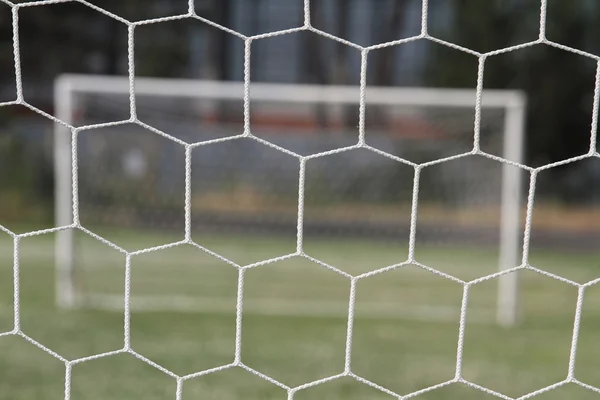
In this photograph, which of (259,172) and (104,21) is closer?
(259,172)

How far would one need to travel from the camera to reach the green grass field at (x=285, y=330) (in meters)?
1.87

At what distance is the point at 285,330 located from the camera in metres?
2.60

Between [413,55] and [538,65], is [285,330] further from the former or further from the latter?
[538,65]

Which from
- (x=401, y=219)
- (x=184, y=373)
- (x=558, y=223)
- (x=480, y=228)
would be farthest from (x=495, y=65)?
(x=184, y=373)

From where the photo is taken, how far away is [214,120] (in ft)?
13.3

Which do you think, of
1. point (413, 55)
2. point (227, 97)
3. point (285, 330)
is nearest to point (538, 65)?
point (413, 55)

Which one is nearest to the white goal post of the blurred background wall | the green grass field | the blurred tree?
the green grass field

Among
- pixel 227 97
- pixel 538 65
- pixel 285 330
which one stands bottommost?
pixel 538 65

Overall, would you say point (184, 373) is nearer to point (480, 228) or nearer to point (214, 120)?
point (214, 120)

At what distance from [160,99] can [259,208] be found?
0.92 m

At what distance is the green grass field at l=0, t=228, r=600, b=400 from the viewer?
6.14ft

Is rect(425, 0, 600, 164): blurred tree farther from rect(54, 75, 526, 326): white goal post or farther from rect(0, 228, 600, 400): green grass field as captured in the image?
rect(54, 75, 526, 326): white goal post

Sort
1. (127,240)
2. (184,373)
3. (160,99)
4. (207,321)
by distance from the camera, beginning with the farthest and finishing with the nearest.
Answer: (127,240) < (160,99) < (207,321) < (184,373)

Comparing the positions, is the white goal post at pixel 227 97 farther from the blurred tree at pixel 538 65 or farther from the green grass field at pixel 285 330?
the blurred tree at pixel 538 65
